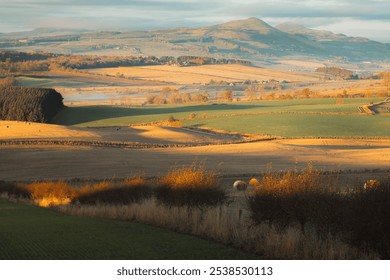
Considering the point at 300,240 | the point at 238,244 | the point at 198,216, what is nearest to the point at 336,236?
the point at 300,240

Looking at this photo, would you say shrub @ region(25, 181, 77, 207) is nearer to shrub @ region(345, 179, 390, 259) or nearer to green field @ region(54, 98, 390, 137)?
shrub @ region(345, 179, 390, 259)

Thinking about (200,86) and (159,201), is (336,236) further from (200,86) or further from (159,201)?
(200,86)

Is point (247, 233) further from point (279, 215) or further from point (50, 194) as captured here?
point (50, 194)

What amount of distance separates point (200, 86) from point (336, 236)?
16333cm

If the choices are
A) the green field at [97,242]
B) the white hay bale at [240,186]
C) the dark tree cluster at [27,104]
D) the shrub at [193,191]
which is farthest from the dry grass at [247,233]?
the dark tree cluster at [27,104]

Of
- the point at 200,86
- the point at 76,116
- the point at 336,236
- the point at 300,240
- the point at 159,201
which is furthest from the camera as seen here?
the point at 200,86

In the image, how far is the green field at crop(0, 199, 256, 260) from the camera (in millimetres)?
15121

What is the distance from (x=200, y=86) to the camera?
595 ft

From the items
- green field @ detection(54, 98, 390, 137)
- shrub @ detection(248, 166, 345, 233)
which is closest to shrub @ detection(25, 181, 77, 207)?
shrub @ detection(248, 166, 345, 233)

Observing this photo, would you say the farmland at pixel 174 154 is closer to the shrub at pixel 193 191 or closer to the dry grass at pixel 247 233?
the dry grass at pixel 247 233

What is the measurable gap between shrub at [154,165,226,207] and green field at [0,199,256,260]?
18.1 feet

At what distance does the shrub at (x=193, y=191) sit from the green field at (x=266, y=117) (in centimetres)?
5433

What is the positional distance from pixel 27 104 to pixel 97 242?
8867 cm

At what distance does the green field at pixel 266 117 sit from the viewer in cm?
8569
